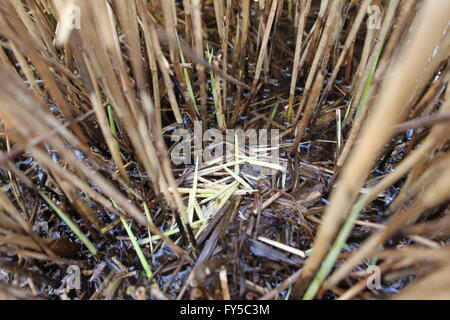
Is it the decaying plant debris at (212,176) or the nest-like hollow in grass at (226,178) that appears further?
the nest-like hollow in grass at (226,178)

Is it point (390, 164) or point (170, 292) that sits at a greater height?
point (390, 164)

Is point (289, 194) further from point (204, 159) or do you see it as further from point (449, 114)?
point (449, 114)

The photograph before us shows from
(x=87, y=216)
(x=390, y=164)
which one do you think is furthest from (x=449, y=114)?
(x=87, y=216)

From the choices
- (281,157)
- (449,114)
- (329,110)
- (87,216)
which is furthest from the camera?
(329,110)

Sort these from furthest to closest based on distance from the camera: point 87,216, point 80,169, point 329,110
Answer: point 329,110 < point 87,216 < point 80,169

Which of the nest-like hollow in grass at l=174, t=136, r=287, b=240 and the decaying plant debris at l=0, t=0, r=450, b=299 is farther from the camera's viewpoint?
the nest-like hollow in grass at l=174, t=136, r=287, b=240

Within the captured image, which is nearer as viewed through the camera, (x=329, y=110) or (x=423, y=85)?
(x=423, y=85)
